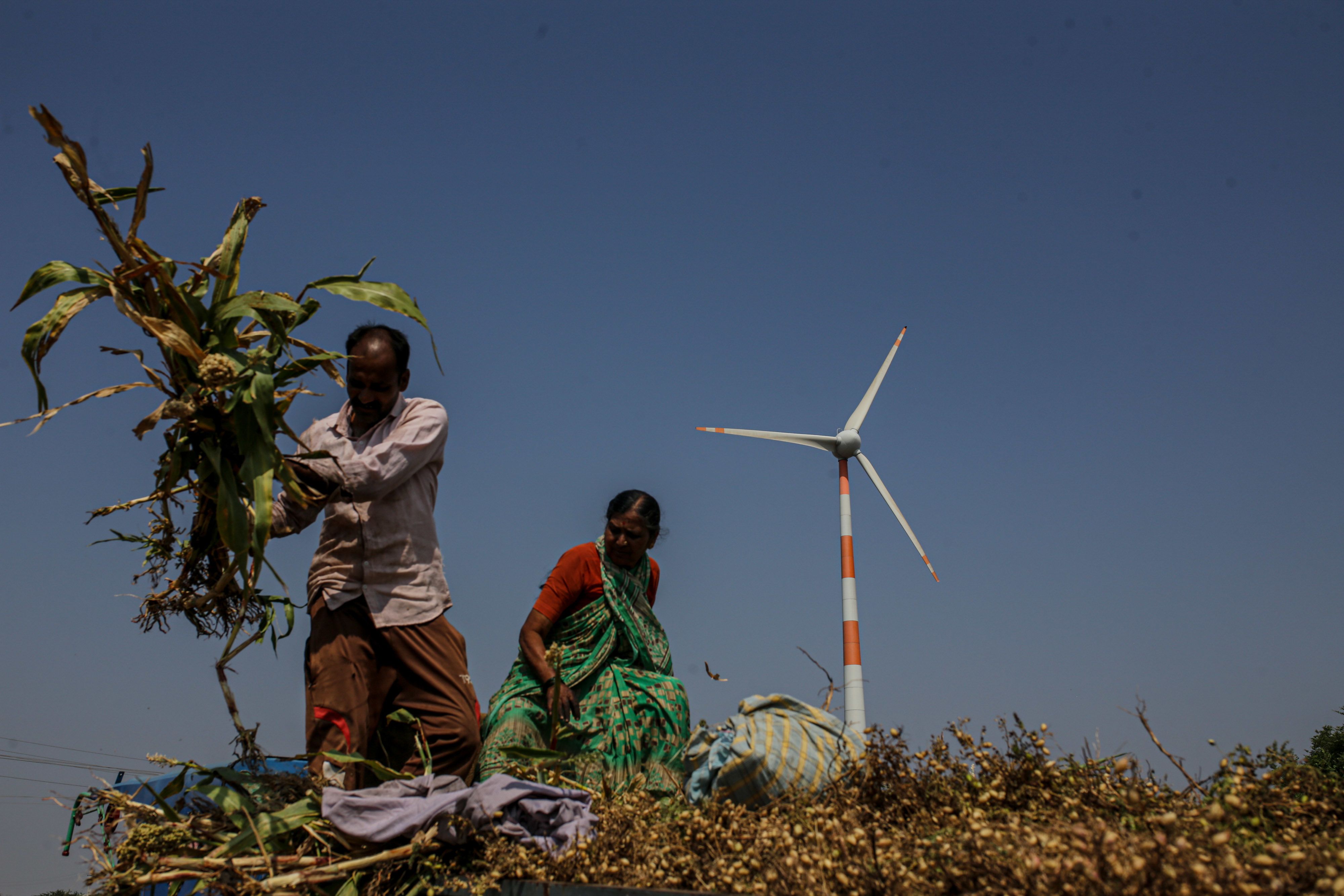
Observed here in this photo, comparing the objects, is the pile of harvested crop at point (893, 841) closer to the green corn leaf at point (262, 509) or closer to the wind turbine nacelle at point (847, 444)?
the green corn leaf at point (262, 509)

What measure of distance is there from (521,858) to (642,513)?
2.40 meters

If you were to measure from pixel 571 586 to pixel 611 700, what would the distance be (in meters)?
0.66

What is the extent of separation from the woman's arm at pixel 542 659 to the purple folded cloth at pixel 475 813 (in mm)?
1231

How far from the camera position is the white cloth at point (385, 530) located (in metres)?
3.56

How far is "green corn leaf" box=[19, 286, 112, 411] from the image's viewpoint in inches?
114

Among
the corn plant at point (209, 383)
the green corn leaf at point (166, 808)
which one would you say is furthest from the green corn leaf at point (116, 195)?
the green corn leaf at point (166, 808)

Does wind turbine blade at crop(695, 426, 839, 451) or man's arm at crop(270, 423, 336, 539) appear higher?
wind turbine blade at crop(695, 426, 839, 451)

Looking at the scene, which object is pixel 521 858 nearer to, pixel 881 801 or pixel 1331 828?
pixel 881 801

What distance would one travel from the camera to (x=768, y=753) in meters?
2.96

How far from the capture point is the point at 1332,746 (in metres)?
9.48

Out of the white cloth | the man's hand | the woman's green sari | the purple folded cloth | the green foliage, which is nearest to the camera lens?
the purple folded cloth

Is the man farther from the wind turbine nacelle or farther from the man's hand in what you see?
the wind turbine nacelle

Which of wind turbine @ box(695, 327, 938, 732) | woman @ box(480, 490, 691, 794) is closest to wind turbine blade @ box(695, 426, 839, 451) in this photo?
wind turbine @ box(695, 327, 938, 732)

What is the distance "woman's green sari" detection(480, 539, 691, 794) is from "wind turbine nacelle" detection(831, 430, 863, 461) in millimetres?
9283
